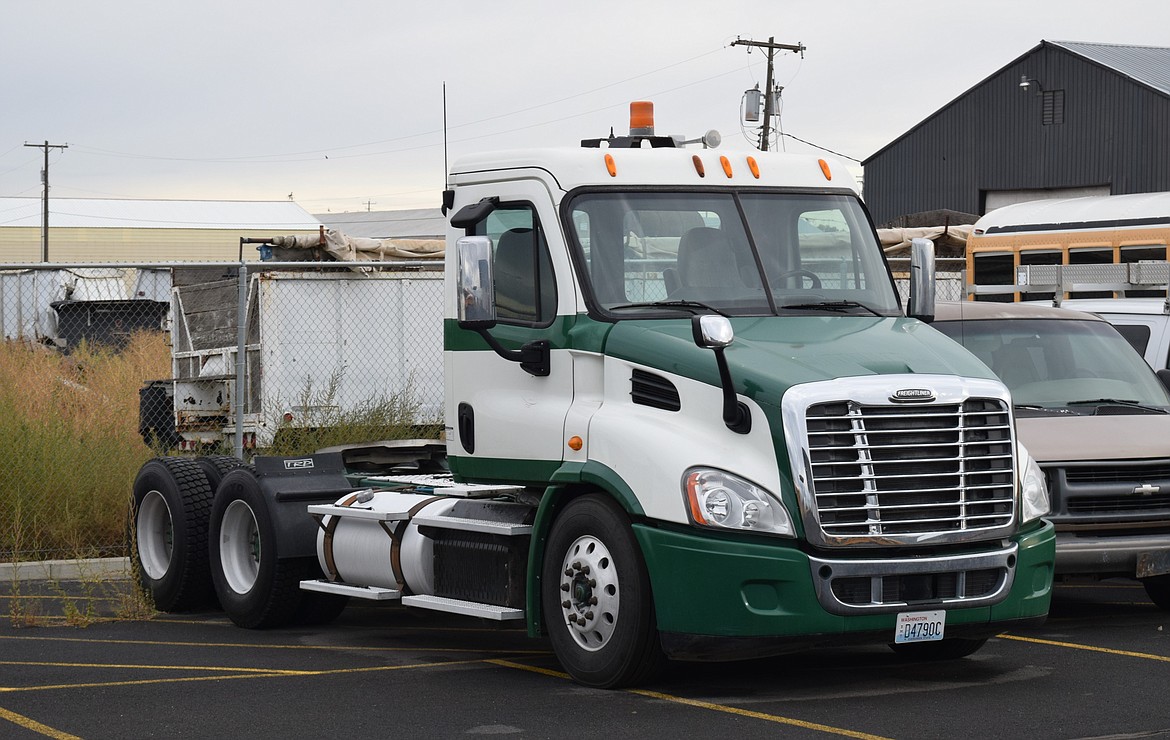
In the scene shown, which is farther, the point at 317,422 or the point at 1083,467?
the point at 317,422

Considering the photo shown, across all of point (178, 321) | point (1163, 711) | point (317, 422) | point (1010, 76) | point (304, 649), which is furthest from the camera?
point (1010, 76)

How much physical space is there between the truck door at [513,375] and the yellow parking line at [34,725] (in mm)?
2735

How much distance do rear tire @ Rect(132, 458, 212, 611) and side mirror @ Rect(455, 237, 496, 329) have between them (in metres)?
3.70

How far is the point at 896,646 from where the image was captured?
9.16 metres

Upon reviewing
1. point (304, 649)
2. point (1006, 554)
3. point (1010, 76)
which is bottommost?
point (304, 649)

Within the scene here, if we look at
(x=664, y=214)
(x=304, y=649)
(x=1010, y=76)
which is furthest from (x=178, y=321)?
(x=1010, y=76)

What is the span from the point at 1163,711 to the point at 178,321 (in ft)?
43.4

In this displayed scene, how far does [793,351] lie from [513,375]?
1.68 metres

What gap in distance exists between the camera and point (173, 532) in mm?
11289

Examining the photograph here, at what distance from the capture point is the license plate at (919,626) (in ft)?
25.0

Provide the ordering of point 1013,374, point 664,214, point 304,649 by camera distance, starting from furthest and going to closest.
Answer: point 1013,374
point 304,649
point 664,214

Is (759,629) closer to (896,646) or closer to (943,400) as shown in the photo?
(943,400)

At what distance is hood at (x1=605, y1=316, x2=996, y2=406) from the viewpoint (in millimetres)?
7672

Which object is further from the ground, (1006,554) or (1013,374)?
(1013,374)
